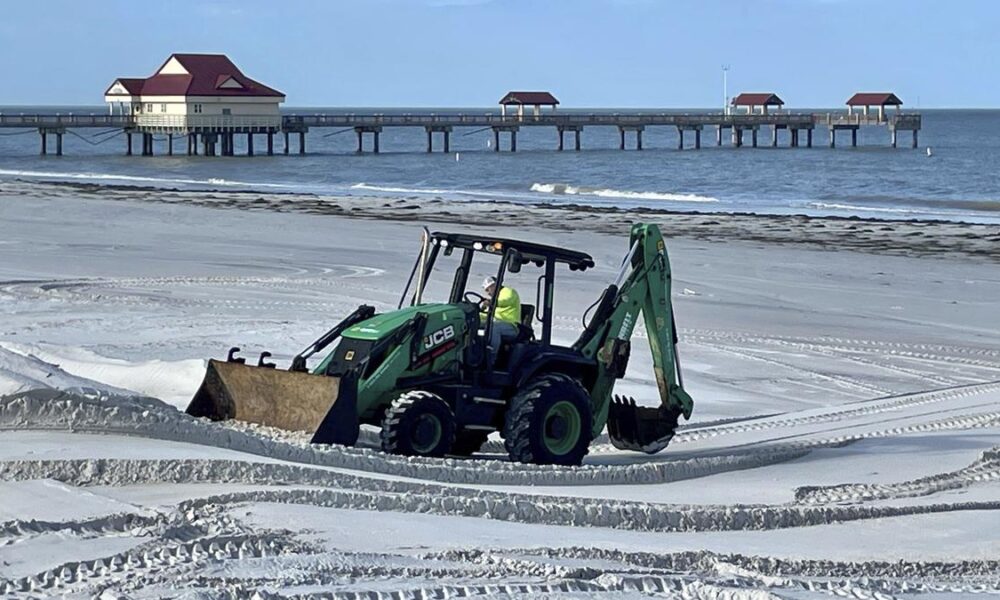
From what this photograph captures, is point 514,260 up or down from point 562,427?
up

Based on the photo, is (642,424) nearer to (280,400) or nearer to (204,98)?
(280,400)

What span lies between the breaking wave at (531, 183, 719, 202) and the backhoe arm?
44.5 metres

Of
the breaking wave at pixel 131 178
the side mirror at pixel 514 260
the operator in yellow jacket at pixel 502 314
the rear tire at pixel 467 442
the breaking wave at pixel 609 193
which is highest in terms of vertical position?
the side mirror at pixel 514 260

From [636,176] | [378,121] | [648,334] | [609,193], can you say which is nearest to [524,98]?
[378,121]

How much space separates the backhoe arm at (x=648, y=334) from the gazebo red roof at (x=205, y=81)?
265 ft

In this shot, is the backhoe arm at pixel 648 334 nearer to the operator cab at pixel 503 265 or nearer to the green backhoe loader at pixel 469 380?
the green backhoe loader at pixel 469 380

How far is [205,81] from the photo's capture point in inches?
3585

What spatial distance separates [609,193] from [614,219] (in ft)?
61.9

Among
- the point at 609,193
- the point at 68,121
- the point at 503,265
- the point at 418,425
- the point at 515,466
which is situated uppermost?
the point at 68,121

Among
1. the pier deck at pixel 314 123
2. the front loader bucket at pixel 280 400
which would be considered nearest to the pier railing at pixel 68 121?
the pier deck at pixel 314 123

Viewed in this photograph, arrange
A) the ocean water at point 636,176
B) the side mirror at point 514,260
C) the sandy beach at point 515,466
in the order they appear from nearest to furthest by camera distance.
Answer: the sandy beach at point 515,466 < the side mirror at point 514,260 < the ocean water at point 636,176

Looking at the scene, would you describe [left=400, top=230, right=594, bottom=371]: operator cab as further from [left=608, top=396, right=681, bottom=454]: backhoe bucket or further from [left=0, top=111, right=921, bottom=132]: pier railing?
[left=0, top=111, right=921, bottom=132]: pier railing

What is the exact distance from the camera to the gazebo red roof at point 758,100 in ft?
420

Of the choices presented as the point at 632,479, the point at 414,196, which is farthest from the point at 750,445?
the point at 414,196
